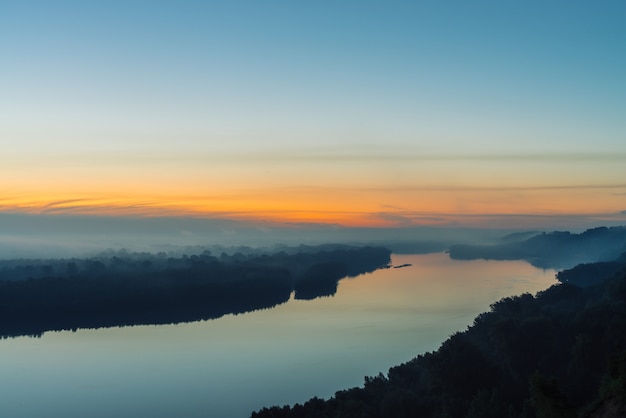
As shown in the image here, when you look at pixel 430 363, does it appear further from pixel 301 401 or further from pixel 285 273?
pixel 285 273

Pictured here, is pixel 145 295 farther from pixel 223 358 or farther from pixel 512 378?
pixel 512 378

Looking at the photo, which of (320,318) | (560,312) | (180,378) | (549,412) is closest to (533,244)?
(320,318)

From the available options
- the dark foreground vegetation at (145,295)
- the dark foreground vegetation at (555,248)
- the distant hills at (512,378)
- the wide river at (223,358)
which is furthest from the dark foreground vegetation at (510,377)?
the dark foreground vegetation at (555,248)

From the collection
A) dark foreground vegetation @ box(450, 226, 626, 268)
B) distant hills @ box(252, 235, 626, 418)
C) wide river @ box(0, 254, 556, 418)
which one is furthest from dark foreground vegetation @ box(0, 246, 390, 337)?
dark foreground vegetation @ box(450, 226, 626, 268)

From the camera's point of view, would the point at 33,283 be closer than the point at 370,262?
Yes

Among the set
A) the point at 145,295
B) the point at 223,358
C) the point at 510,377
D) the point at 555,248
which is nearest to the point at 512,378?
the point at 510,377

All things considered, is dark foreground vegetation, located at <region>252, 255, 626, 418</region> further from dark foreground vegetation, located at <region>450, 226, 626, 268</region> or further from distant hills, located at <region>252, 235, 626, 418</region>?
dark foreground vegetation, located at <region>450, 226, 626, 268</region>
